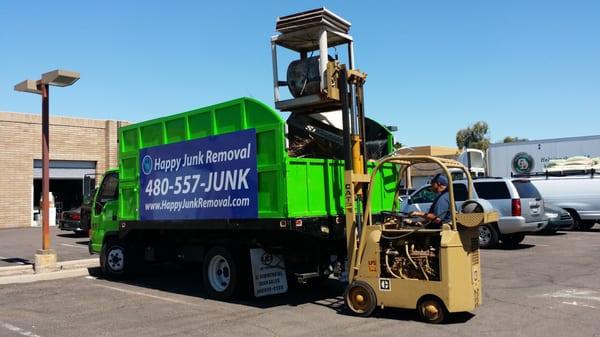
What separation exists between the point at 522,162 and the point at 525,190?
1417 cm

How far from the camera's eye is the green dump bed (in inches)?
304

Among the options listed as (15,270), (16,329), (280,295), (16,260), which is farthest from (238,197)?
(16,260)

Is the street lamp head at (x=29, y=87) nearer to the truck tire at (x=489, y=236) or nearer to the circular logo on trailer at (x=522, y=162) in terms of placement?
the truck tire at (x=489, y=236)

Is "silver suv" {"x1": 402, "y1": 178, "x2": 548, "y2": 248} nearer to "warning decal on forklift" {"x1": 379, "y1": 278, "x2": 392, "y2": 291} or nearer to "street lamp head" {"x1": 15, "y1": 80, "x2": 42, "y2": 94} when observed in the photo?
"warning decal on forklift" {"x1": 379, "y1": 278, "x2": 392, "y2": 291}

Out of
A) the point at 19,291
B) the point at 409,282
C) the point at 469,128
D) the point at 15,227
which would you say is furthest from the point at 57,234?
the point at 469,128

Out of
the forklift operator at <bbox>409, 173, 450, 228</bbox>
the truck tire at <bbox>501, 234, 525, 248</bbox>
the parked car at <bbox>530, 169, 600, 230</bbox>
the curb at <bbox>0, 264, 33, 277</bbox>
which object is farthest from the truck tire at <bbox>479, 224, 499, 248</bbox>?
the curb at <bbox>0, 264, 33, 277</bbox>

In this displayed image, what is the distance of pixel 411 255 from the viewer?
6961 mm

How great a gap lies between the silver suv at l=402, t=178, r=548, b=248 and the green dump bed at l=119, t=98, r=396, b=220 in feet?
20.4

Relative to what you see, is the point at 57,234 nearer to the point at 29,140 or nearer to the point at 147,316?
the point at 29,140

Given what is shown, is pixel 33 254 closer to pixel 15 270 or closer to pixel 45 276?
pixel 15 270

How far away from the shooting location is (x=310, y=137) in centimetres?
845

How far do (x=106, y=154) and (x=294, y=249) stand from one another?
78.3 feet

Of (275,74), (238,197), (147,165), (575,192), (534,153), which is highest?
(534,153)

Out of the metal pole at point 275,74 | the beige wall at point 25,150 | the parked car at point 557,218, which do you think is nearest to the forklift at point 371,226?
the metal pole at point 275,74
